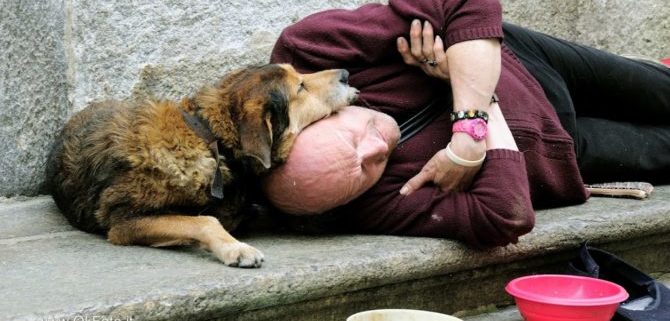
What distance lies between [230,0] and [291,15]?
34cm

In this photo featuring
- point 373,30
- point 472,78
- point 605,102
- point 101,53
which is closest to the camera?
point 472,78

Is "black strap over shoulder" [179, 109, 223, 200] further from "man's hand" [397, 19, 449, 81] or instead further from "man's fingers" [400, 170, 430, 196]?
"man's hand" [397, 19, 449, 81]

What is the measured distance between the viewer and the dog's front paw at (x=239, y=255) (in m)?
2.79

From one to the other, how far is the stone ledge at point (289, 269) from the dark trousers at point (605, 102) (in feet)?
0.84

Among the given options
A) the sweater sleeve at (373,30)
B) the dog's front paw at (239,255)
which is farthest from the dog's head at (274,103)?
the dog's front paw at (239,255)

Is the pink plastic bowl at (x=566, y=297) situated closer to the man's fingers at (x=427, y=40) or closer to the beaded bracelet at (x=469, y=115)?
the beaded bracelet at (x=469, y=115)

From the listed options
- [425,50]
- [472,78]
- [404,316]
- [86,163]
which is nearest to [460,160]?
[472,78]

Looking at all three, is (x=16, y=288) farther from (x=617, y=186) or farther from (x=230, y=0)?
(x=617, y=186)

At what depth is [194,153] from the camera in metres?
3.05

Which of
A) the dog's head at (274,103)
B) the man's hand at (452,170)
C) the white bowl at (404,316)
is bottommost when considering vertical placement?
the white bowl at (404,316)

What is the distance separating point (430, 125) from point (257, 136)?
0.73m

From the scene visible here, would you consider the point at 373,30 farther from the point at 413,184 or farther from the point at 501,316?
the point at 501,316

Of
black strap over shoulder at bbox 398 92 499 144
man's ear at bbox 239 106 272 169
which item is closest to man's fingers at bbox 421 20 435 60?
black strap over shoulder at bbox 398 92 499 144

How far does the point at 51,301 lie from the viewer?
7.98ft
